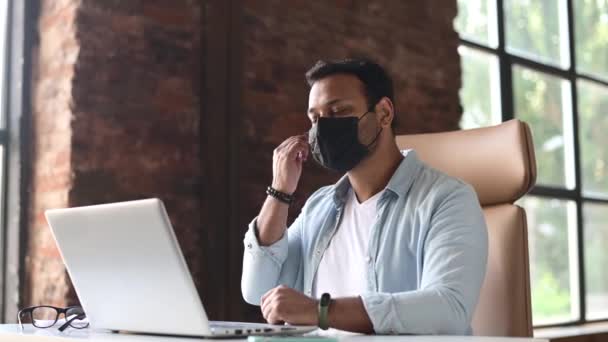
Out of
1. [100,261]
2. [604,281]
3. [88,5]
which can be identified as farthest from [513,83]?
[100,261]

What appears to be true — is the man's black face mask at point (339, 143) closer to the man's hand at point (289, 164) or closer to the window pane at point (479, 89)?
the man's hand at point (289, 164)

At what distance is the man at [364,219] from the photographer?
1744 millimetres

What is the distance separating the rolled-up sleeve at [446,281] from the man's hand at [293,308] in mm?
101

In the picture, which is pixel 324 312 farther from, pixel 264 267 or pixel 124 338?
pixel 264 267

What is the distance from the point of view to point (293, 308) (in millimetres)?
1500

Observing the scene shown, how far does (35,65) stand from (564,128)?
331 centimetres

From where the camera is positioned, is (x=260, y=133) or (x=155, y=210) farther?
(x=260, y=133)

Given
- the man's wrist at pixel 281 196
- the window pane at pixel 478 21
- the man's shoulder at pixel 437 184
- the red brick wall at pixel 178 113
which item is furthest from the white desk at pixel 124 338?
the window pane at pixel 478 21

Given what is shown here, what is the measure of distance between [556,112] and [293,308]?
12.7ft

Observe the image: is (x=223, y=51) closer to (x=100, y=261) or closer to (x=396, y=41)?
(x=396, y=41)

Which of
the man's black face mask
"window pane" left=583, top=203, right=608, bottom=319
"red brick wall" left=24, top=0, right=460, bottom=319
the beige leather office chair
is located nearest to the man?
the man's black face mask

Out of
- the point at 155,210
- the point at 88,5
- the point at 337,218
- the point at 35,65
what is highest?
the point at 88,5

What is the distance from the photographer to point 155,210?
1.33 meters

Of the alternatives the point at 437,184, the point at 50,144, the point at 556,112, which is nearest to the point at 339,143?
the point at 437,184
